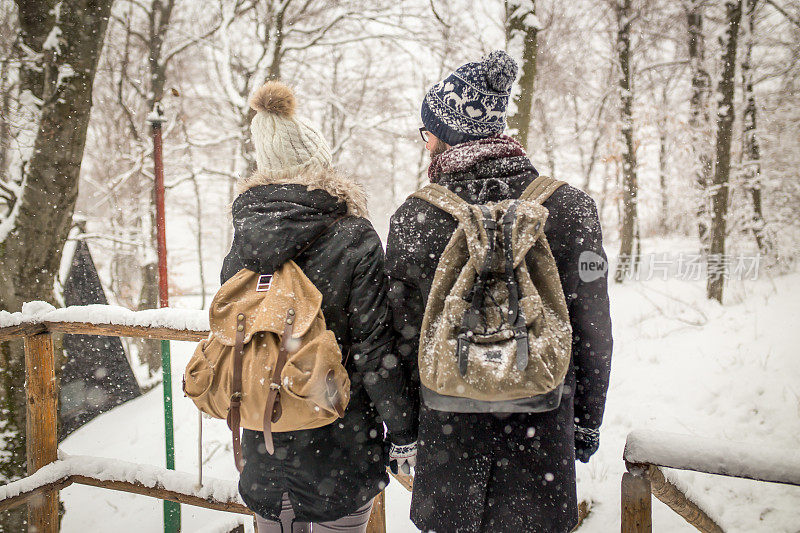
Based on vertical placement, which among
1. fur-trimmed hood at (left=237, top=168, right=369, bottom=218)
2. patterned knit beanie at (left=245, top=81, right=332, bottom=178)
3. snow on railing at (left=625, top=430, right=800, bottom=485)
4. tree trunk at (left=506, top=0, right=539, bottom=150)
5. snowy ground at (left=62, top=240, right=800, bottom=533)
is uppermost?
tree trunk at (left=506, top=0, right=539, bottom=150)

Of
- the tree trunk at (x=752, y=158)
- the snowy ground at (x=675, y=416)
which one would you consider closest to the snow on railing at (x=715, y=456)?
the snowy ground at (x=675, y=416)

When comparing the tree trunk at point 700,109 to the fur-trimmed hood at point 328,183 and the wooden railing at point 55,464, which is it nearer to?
the fur-trimmed hood at point 328,183

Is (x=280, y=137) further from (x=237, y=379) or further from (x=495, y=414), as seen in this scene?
(x=495, y=414)

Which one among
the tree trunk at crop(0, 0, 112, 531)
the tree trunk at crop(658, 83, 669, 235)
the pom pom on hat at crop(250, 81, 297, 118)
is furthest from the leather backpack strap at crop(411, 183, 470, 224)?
the tree trunk at crop(658, 83, 669, 235)

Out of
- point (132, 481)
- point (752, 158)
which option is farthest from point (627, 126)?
point (132, 481)

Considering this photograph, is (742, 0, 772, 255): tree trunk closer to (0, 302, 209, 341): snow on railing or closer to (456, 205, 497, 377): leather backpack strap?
(456, 205, 497, 377): leather backpack strap

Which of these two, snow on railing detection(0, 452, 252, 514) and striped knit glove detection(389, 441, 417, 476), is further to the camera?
snow on railing detection(0, 452, 252, 514)

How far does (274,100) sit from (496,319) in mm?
1172

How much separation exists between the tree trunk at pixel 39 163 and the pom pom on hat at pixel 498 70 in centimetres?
399

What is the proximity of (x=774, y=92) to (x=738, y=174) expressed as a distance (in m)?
1.83

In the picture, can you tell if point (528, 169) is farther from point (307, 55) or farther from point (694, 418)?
point (307, 55)

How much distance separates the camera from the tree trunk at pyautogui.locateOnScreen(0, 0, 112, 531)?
3873mm

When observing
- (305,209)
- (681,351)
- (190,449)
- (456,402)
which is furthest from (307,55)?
(456,402)

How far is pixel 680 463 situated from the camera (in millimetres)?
1493
